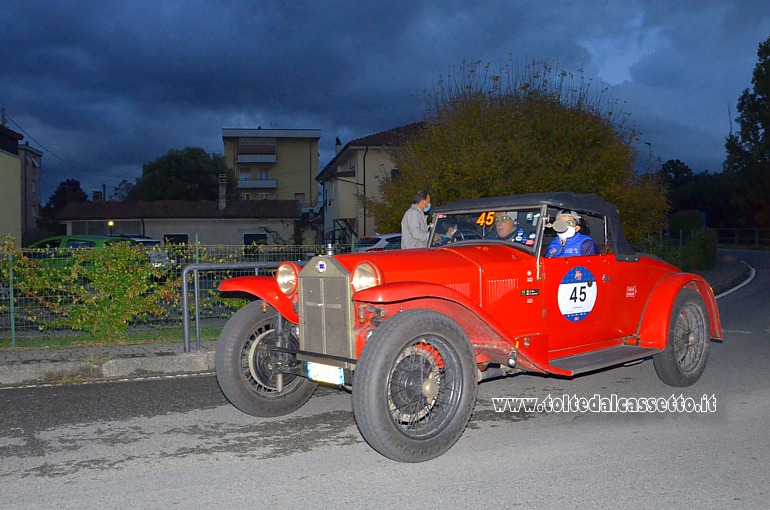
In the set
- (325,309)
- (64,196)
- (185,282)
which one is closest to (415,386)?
(325,309)

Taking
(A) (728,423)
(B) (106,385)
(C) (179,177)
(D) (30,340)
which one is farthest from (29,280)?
(C) (179,177)

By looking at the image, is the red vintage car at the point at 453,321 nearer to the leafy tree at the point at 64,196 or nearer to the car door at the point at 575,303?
the car door at the point at 575,303

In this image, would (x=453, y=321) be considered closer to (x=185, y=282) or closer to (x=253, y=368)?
(x=253, y=368)

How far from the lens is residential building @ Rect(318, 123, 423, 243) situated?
3662cm

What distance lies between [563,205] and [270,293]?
8.87 feet

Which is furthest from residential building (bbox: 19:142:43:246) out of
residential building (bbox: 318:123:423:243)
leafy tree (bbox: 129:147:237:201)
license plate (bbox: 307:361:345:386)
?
license plate (bbox: 307:361:345:386)

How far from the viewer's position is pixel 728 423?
5801 millimetres

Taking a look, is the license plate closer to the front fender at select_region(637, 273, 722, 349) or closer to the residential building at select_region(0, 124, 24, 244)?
the front fender at select_region(637, 273, 722, 349)

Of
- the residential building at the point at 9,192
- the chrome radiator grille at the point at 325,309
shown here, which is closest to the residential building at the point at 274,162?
the residential building at the point at 9,192

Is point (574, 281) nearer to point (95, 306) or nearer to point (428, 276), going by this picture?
point (428, 276)

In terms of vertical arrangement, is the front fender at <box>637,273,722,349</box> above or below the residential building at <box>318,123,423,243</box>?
below

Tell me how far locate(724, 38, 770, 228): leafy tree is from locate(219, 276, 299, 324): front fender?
50095 mm

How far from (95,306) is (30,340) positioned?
39.0 inches

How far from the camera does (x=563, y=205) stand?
6.39 metres
